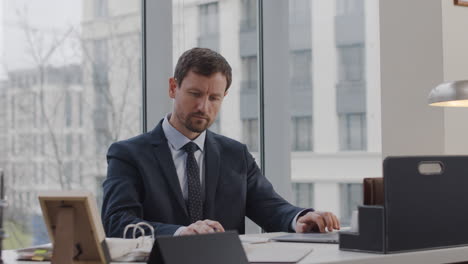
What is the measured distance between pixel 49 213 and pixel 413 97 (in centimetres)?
255

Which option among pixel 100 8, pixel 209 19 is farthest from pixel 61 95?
pixel 209 19

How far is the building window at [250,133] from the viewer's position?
4.41 m

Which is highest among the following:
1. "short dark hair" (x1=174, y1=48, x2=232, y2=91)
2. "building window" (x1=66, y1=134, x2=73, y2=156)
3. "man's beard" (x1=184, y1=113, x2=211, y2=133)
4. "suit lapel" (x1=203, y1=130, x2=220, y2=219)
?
"short dark hair" (x1=174, y1=48, x2=232, y2=91)

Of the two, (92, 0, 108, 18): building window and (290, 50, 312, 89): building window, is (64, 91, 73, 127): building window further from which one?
(290, 50, 312, 89): building window

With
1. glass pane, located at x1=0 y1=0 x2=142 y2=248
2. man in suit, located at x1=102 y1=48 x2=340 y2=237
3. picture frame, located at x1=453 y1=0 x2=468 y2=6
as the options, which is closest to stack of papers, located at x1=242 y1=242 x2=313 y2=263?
man in suit, located at x1=102 y1=48 x2=340 y2=237

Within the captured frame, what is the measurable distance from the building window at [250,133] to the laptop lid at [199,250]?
2540mm

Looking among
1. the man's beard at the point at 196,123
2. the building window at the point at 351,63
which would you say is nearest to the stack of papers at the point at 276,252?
the man's beard at the point at 196,123

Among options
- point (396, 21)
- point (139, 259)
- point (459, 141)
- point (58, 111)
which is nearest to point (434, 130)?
point (459, 141)

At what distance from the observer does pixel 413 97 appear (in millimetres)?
4004

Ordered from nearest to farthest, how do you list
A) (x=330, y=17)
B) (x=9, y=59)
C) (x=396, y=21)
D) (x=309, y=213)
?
(x=309, y=213)
(x=9, y=59)
(x=396, y=21)
(x=330, y=17)

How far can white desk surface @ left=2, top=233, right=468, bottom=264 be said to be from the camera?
76.0 inches

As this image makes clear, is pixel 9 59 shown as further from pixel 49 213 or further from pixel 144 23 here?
pixel 49 213

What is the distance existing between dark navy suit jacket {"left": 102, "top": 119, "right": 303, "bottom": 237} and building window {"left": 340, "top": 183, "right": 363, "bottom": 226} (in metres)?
1.55

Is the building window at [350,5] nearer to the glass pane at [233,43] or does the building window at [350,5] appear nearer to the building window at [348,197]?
the glass pane at [233,43]
